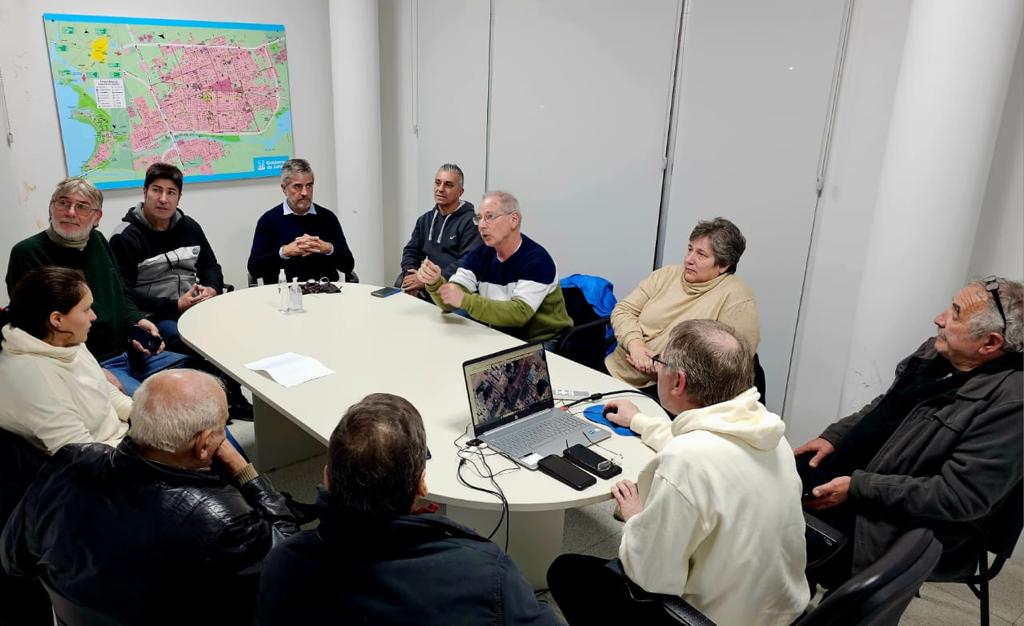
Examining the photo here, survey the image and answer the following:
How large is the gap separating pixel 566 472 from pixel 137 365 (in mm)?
2234

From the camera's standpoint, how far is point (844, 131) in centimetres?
327

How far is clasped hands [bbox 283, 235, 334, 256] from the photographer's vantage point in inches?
160

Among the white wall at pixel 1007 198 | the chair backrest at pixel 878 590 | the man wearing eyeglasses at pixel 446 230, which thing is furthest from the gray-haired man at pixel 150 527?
the white wall at pixel 1007 198

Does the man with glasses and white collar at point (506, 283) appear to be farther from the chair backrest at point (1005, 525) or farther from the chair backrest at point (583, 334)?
the chair backrest at point (1005, 525)

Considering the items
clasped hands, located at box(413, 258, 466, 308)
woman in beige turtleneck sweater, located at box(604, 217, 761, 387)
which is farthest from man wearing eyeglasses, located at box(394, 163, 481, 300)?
woman in beige turtleneck sweater, located at box(604, 217, 761, 387)

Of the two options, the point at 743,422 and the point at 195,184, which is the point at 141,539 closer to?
the point at 743,422

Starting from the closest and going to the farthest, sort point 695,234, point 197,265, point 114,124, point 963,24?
point 963,24
point 695,234
point 197,265
point 114,124

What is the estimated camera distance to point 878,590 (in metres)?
1.34

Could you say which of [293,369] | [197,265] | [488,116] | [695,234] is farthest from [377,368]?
[488,116]

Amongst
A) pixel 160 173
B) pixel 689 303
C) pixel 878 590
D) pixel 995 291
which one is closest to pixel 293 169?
pixel 160 173

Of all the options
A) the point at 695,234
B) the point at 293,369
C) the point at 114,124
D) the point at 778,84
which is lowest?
the point at 293,369

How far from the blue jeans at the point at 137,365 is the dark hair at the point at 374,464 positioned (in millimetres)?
2259

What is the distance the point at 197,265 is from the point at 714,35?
308cm

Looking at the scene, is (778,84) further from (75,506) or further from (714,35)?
(75,506)
